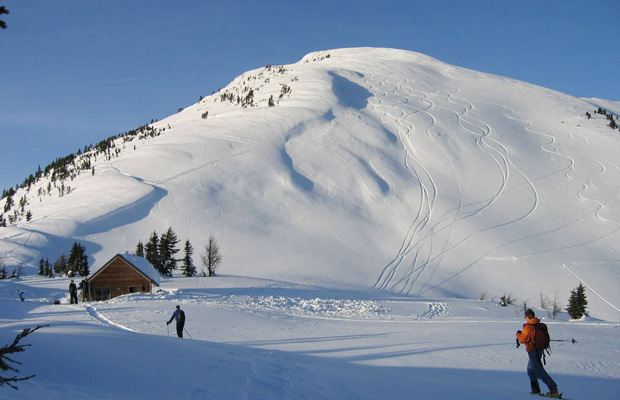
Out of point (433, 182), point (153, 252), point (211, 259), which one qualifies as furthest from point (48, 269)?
point (433, 182)

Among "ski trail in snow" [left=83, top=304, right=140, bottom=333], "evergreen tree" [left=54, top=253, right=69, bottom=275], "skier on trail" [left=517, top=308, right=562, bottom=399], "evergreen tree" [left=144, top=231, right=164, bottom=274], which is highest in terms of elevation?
"evergreen tree" [left=144, top=231, right=164, bottom=274]

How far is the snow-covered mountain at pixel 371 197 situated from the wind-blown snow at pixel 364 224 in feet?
0.84

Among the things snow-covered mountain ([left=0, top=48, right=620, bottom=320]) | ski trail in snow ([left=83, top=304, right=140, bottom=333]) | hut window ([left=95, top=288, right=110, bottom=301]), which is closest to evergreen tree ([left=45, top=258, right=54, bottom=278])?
snow-covered mountain ([left=0, top=48, right=620, bottom=320])

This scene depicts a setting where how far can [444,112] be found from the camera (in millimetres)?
83625

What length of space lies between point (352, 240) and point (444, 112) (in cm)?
4246

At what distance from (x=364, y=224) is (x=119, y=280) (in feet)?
99.5

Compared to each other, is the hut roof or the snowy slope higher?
the hut roof

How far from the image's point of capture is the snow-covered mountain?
46781mm

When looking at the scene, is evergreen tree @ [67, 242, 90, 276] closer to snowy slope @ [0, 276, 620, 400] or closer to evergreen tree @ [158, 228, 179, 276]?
evergreen tree @ [158, 228, 179, 276]

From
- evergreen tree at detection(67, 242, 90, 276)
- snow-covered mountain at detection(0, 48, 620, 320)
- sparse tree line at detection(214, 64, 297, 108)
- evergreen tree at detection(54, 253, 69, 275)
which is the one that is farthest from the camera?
sparse tree line at detection(214, 64, 297, 108)

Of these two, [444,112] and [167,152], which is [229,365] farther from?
[444,112]

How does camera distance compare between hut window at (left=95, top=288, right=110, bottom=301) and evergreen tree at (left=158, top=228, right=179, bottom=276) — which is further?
Result: evergreen tree at (left=158, top=228, right=179, bottom=276)

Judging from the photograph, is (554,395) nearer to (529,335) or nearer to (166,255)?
(529,335)

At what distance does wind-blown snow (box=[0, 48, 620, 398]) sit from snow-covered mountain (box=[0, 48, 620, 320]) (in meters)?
0.26
